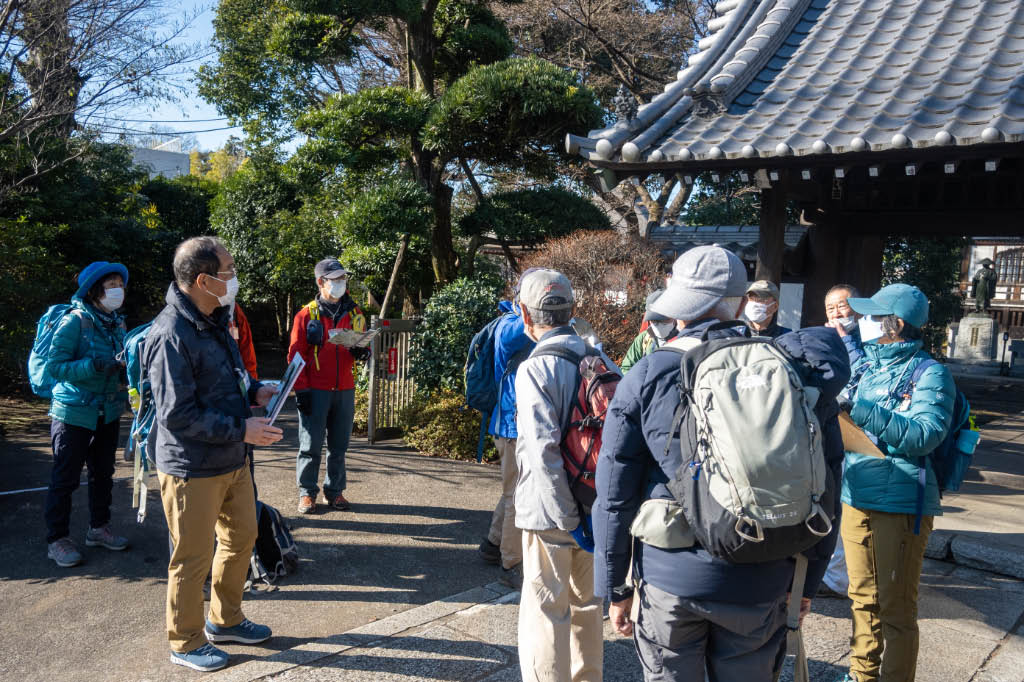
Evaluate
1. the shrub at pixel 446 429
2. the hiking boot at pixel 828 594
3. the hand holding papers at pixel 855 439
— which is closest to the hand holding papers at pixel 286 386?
the hand holding papers at pixel 855 439

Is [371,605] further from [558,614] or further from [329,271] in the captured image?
[329,271]

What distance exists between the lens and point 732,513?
1.89m

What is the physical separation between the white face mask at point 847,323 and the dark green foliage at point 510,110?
14.9ft

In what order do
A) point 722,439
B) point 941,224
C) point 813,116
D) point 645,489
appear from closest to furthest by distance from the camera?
point 722,439 < point 645,489 < point 813,116 < point 941,224

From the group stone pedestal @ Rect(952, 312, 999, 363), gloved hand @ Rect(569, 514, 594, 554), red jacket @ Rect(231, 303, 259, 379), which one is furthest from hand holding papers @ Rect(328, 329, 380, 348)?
stone pedestal @ Rect(952, 312, 999, 363)

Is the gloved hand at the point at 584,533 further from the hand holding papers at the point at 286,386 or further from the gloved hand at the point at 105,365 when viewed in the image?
the gloved hand at the point at 105,365

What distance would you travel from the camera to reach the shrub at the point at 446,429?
7.47 m

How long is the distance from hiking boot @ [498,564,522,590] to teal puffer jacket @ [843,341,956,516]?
1942mm

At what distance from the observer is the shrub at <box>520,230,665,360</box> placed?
24.8ft

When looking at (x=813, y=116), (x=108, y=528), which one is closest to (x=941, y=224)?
(x=813, y=116)

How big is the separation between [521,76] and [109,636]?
6.68 metres

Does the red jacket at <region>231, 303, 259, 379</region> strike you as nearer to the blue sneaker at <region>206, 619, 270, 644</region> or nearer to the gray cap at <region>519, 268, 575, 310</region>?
the blue sneaker at <region>206, 619, 270, 644</region>

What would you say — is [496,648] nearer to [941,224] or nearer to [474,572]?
[474,572]

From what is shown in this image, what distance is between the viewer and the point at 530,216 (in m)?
9.47
